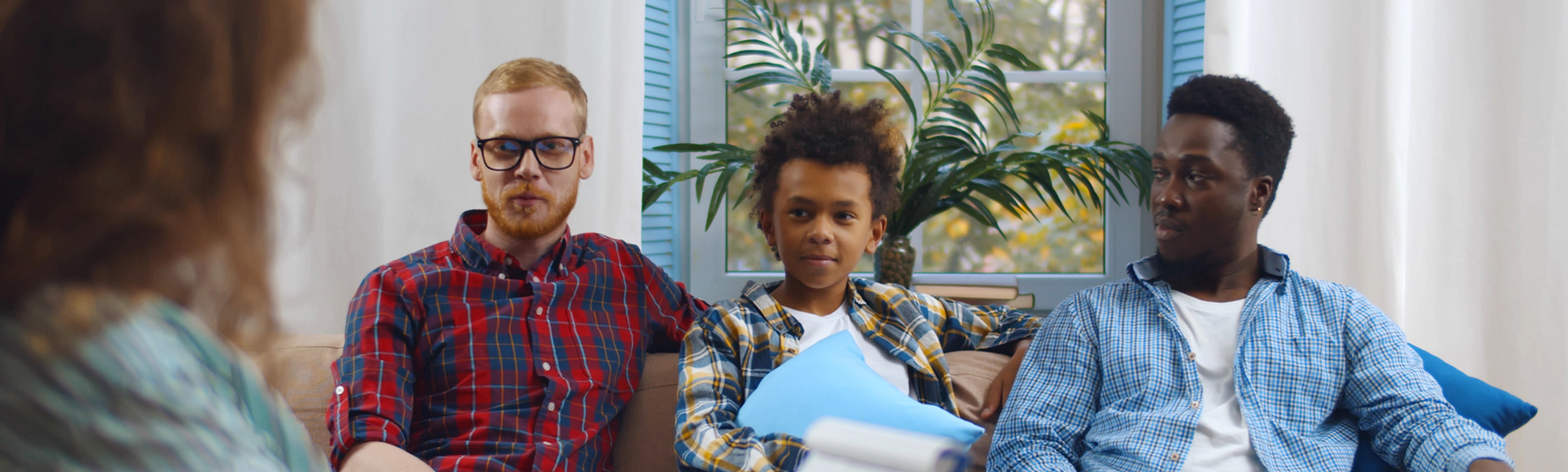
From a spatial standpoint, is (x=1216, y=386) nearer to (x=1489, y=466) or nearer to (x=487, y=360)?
(x=1489, y=466)

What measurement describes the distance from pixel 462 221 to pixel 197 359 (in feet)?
4.14

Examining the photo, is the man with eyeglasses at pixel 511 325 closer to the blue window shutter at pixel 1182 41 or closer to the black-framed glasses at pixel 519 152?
the black-framed glasses at pixel 519 152

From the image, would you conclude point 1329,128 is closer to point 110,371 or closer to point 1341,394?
point 1341,394

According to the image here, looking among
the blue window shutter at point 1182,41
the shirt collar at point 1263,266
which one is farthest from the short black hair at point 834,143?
the blue window shutter at point 1182,41

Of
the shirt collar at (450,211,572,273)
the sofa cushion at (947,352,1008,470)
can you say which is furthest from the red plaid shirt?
the sofa cushion at (947,352,1008,470)

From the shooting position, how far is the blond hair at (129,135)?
0.94 ft

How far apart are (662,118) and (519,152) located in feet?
3.53

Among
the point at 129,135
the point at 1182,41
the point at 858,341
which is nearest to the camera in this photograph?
the point at 129,135

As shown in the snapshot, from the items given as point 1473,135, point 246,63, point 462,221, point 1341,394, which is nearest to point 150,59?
point 246,63

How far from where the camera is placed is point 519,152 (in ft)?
4.67

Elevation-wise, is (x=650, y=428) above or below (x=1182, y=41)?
below

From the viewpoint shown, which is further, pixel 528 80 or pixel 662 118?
pixel 662 118

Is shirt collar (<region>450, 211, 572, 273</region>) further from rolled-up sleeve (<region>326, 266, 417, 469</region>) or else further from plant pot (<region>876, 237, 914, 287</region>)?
plant pot (<region>876, 237, 914, 287</region>)

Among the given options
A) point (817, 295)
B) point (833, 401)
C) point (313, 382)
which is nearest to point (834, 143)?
point (817, 295)
